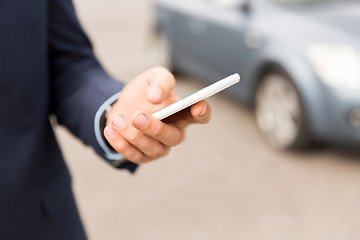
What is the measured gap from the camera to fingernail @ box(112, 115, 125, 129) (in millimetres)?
929

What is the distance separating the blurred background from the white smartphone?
83.3 inches

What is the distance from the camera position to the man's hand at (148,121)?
910 mm

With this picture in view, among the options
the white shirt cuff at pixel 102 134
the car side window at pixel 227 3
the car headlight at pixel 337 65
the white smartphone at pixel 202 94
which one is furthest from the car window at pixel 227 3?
the white smartphone at pixel 202 94

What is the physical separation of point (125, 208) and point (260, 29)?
198cm

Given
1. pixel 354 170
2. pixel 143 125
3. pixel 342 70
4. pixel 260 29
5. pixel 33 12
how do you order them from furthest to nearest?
pixel 260 29 → pixel 354 170 → pixel 342 70 → pixel 33 12 → pixel 143 125

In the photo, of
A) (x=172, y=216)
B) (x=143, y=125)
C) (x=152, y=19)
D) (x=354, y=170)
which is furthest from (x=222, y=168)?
(x=152, y=19)

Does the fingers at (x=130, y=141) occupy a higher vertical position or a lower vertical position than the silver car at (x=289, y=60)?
higher

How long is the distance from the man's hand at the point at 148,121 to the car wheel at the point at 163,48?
4.88 metres

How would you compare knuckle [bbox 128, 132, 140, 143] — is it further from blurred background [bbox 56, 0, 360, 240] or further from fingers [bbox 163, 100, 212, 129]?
blurred background [bbox 56, 0, 360, 240]

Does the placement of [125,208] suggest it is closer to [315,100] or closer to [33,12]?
[315,100]

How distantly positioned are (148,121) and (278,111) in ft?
10.7

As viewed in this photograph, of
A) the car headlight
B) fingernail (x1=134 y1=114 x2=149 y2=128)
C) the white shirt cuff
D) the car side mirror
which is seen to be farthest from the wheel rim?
fingernail (x1=134 y1=114 x2=149 y2=128)

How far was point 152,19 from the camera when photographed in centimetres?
643

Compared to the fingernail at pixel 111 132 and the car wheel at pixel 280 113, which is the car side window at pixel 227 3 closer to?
the car wheel at pixel 280 113
